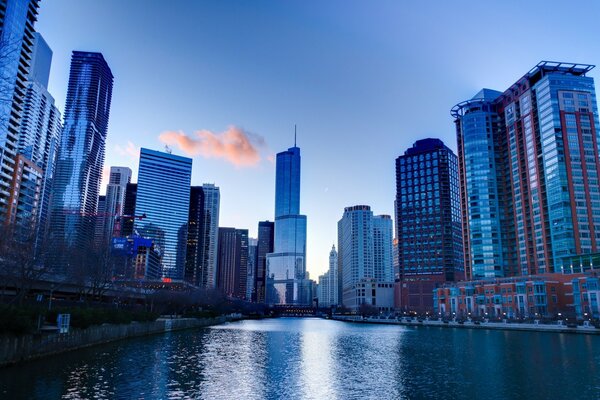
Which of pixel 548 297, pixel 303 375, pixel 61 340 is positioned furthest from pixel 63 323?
pixel 548 297

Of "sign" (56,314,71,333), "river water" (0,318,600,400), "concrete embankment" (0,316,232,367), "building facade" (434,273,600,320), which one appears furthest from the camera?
"building facade" (434,273,600,320)

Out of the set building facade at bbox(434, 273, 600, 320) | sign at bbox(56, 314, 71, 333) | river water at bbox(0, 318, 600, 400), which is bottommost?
river water at bbox(0, 318, 600, 400)

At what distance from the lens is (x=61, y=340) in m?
61.4

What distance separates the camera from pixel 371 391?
4166cm

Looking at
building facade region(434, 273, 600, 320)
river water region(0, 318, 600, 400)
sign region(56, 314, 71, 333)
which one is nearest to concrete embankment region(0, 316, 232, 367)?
sign region(56, 314, 71, 333)

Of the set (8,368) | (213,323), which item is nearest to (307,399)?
(8,368)

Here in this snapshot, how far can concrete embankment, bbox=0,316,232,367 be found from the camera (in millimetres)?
48531

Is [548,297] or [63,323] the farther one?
[548,297]

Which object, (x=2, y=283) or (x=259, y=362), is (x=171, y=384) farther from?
(x=2, y=283)

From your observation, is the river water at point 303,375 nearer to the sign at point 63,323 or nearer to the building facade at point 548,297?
A: the sign at point 63,323

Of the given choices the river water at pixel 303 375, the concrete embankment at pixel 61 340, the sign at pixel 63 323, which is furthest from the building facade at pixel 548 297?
the sign at pixel 63 323

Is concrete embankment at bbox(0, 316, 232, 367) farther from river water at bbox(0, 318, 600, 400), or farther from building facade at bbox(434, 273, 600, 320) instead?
building facade at bbox(434, 273, 600, 320)

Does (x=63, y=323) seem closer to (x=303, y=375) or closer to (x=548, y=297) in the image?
(x=303, y=375)

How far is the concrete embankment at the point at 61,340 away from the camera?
4853 centimetres
